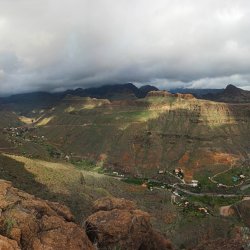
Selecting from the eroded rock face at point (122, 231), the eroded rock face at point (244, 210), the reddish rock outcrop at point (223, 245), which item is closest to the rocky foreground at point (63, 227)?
the eroded rock face at point (122, 231)

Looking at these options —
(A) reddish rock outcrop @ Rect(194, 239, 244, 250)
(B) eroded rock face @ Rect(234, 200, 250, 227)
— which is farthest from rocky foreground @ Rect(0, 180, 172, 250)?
(B) eroded rock face @ Rect(234, 200, 250, 227)

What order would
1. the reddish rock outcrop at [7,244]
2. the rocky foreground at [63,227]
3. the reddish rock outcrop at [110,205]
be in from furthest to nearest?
the reddish rock outcrop at [110,205]
the rocky foreground at [63,227]
the reddish rock outcrop at [7,244]

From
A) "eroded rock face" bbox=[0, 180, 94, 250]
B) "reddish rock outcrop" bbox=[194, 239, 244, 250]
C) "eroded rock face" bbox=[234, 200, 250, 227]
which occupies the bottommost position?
"eroded rock face" bbox=[234, 200, 250, 227]

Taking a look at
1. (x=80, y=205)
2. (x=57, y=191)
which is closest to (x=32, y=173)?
(x=57, y=191)

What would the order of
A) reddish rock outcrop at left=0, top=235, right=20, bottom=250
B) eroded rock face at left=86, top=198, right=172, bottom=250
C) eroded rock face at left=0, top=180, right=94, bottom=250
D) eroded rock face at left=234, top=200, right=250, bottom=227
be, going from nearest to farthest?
reddish rock outcrop at left=0, top=235, right=20, bottom=250, eroded rock face at left=0, top=180, right=94, bottom=250, eroded rock face at left=86, top=198, right=172, bottom=250, eroded rock face at left=234, top=200, right=250, bottom=227

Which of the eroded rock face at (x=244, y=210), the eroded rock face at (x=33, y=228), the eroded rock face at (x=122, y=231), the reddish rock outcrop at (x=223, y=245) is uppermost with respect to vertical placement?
the eroded rock face at (x=33, y=228)

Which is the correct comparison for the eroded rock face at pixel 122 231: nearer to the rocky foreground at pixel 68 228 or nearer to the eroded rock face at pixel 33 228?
the rocky foreground at pixel 68 228

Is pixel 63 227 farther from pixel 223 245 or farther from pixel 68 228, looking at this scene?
pixel 223 245

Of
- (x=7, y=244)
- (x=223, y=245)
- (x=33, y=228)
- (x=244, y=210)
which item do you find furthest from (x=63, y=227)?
(x=244, y=210)

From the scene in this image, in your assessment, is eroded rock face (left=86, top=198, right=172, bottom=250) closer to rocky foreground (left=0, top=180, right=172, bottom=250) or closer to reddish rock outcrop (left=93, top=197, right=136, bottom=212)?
rocky foreground (left=0, top=180, right=172, bottom=250)
